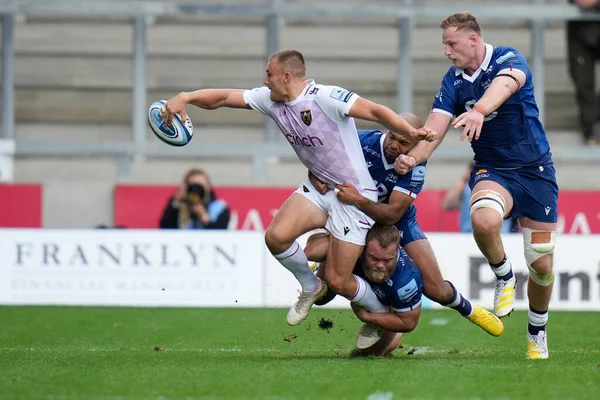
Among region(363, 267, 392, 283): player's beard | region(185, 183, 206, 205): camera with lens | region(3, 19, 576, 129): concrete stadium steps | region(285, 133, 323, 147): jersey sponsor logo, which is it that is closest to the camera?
region(285, 133, 323, 147): jersey sponsor logo

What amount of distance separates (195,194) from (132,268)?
143cm

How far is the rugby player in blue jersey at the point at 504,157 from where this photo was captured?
27.5 feet

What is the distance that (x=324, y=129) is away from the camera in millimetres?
8367

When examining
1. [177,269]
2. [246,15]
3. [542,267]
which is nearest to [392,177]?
[542,267]

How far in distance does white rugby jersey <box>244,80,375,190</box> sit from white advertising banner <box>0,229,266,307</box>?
539 centimetres

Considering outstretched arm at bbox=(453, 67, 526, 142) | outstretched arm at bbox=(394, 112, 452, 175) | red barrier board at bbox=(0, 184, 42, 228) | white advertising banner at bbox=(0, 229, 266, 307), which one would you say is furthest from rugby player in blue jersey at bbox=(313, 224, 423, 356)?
red barrier board at bbox=(0, 184, 42, 228)

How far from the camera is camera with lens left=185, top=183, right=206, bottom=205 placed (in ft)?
48.3

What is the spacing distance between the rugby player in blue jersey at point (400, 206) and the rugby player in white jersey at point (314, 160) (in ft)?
0.37

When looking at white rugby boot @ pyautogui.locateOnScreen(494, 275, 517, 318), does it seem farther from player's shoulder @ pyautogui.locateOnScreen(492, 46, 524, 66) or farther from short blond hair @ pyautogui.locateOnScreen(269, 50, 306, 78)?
short blond hair @ pyautogui.locateOnScreen(269, 50, 306, 78)

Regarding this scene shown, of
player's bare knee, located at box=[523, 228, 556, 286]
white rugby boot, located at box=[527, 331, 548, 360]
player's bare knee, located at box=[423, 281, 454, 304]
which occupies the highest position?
player's bare knee, located at box=[523, 228, 556, 286]

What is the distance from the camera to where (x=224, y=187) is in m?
16.0

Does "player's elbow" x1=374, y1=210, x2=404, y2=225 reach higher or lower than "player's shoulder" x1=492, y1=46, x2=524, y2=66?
lower

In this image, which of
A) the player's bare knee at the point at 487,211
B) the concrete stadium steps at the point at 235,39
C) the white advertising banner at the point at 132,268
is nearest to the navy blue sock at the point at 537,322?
the player's bare knee at the point at 487,211

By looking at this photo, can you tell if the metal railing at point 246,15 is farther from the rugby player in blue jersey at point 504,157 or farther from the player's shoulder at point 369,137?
the rugby player in blue jersey at point 504,157
